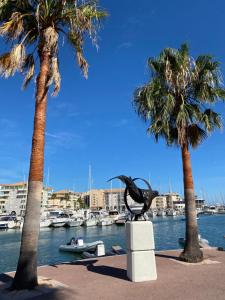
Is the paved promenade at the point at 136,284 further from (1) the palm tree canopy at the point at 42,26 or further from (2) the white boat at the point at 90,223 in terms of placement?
(2) the white boat at the point at 90,223

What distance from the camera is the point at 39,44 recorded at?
12.6m

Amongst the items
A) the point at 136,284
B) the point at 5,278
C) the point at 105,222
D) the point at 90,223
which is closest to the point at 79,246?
the point at 5,278

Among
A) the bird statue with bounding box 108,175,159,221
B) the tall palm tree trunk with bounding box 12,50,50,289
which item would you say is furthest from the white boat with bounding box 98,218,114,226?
the tall palm tree trunk with bounding box 12,50,50,289

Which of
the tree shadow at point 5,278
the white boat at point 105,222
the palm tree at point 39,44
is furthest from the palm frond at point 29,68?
the white boat at point 105,222

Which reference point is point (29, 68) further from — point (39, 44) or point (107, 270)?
point (107, 270)

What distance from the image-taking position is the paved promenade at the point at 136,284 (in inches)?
373

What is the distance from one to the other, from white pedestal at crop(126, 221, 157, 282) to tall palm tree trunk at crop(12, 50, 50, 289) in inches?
126

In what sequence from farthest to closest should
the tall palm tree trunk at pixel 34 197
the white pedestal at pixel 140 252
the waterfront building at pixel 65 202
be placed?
1. the waterfront building at pixel 65 202
2. the white pedestal at pixel 140 252
3. the tall palm tree trunk at pixel 34 197

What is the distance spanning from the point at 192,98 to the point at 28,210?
10.0 metres

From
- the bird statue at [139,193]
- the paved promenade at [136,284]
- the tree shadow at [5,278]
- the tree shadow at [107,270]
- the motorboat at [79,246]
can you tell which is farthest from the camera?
the motorboat at [79,246]

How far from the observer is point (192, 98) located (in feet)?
55.0

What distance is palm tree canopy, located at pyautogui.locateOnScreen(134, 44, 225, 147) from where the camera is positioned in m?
16.2

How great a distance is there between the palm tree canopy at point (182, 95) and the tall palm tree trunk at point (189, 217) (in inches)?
36.1

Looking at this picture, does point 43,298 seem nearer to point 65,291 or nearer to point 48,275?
point 65,291
